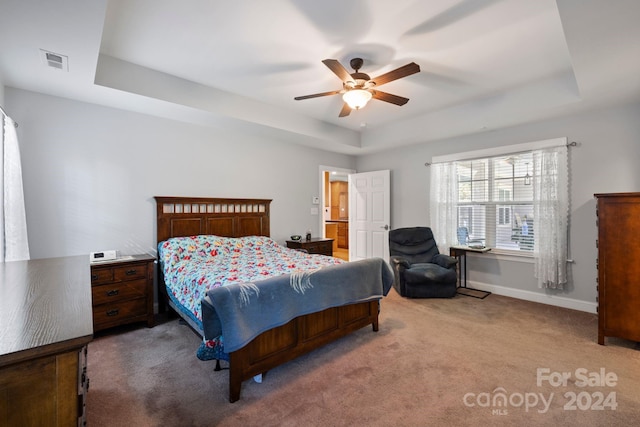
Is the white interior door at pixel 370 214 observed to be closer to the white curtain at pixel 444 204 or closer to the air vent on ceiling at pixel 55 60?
the white curtain at pixel 444 204

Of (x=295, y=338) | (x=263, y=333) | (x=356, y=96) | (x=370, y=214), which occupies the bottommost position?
(x=295, y=338)

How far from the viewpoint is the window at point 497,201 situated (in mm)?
4109

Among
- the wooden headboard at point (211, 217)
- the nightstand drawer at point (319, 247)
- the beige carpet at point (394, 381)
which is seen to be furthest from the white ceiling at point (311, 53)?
the beige carpet at point (394, 381)

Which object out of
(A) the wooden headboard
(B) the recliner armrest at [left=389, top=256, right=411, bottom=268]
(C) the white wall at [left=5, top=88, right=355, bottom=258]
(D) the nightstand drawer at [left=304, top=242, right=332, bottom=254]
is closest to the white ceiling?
(C) the white wall at [left=5, top=88, right=355, bottom=258]

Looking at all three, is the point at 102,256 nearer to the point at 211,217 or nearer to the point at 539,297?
the point at 211,217

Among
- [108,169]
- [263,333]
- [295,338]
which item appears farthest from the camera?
[108,169]

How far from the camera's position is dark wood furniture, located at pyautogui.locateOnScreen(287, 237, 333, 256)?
4875mm

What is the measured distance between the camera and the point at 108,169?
133 inches

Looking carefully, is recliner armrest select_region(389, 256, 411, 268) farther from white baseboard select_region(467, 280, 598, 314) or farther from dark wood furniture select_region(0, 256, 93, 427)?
dark wood furniture select_region(0, 256, 93, 427)

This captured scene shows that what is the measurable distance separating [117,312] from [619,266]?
195 inches

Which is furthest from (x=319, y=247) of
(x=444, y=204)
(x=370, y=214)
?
(x=444, y=204)

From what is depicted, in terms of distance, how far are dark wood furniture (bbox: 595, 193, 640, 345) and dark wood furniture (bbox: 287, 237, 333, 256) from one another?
3545 millimetres

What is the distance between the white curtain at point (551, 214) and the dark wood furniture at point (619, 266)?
3.49 ft

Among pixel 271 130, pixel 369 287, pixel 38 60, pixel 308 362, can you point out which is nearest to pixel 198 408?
pixel 308 362
